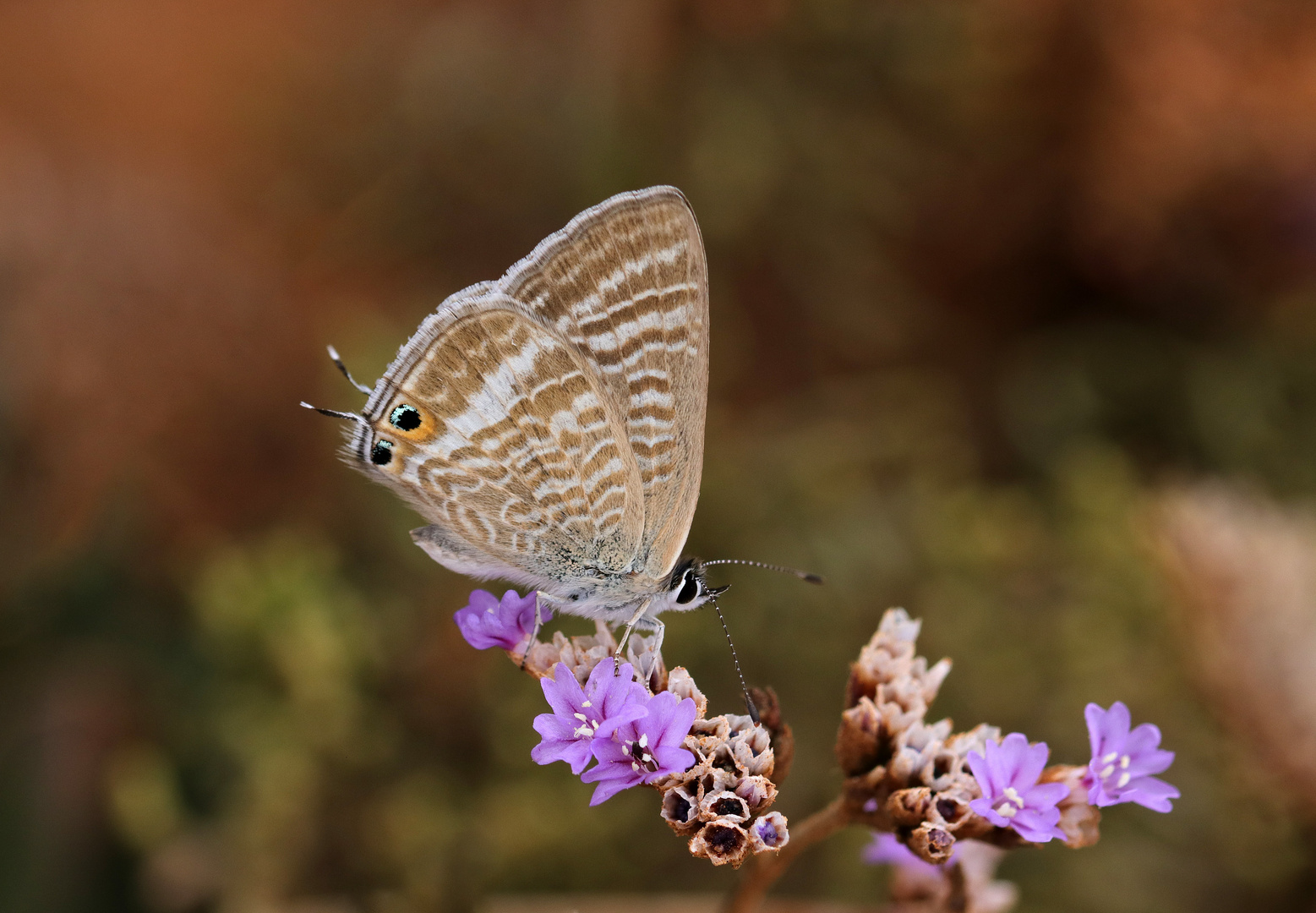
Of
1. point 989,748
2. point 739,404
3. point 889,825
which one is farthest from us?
point 739,404

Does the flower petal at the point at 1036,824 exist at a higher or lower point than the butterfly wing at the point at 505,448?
lower

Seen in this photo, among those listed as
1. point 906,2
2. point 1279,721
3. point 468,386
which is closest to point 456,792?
point 468,386

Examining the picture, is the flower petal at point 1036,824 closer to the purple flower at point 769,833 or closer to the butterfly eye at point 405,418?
the purple flower at point 769,833

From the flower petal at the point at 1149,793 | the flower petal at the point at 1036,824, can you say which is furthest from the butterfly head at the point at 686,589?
the flower petal at the point at 1149,793

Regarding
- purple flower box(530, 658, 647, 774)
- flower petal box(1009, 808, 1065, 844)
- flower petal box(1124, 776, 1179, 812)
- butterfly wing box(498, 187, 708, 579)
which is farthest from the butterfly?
flower petal box(1124, 776, 1179, 812)

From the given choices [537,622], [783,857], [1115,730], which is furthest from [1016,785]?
[537,622]

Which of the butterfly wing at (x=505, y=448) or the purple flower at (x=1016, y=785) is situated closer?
the purple flower at (x=1016, y=785)

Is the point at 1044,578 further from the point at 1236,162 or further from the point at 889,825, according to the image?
the point at 1236,162
